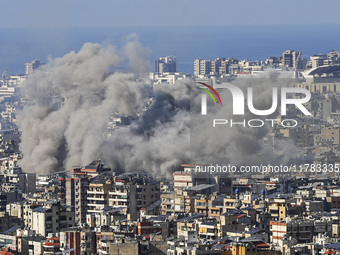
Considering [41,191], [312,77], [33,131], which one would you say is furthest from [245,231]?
[312,77]

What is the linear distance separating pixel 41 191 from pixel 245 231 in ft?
60.2

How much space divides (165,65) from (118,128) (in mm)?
72111

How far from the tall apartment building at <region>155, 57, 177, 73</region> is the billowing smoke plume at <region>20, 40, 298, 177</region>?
194 feet

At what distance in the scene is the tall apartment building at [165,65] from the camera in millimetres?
139038

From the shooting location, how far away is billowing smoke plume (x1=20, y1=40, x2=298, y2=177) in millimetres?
62094

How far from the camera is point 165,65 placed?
141 meters

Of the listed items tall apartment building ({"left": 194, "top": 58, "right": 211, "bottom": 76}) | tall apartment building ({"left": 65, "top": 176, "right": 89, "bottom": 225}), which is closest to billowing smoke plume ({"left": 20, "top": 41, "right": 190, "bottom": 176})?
tall apartment building ({"left": 65, "top": 176, "right": 89, "bottom": 225})

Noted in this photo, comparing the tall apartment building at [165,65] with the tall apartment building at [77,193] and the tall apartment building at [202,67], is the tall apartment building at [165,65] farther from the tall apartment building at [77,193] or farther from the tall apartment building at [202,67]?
the tall apartment building at [77,193]

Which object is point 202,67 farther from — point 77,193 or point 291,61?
point 77,193

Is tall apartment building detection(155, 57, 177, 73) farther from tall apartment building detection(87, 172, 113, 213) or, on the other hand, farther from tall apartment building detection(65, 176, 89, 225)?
tall apartment building detection(87, 172, 113, 213)

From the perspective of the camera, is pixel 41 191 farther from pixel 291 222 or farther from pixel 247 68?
pixel 247 68

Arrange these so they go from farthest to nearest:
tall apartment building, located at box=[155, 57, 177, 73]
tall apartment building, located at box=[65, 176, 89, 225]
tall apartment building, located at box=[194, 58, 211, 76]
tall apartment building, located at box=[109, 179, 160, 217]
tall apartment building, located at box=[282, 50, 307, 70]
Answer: tall apartment building, located at box=[155, 57, 177, 73], tall apartment building, located at box=[194, 58, 211, 76], tall apartment building, located at box=[282, 50, 307, 70], tall apartment building, located at box=[65, 176, 89, 225], tall apartment building, located at box=[109, 179, 160, 217]

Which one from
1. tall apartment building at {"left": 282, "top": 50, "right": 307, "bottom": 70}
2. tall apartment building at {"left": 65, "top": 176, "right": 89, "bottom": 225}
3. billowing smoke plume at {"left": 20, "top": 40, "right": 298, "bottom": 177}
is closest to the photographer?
tall apartment building at {"left": 65, "top": 176, "right": 89, "bottom": 225}

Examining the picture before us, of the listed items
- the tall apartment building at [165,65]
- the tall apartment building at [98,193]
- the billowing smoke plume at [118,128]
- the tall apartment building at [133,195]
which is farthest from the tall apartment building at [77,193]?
the tall apartment building at [165,65]
